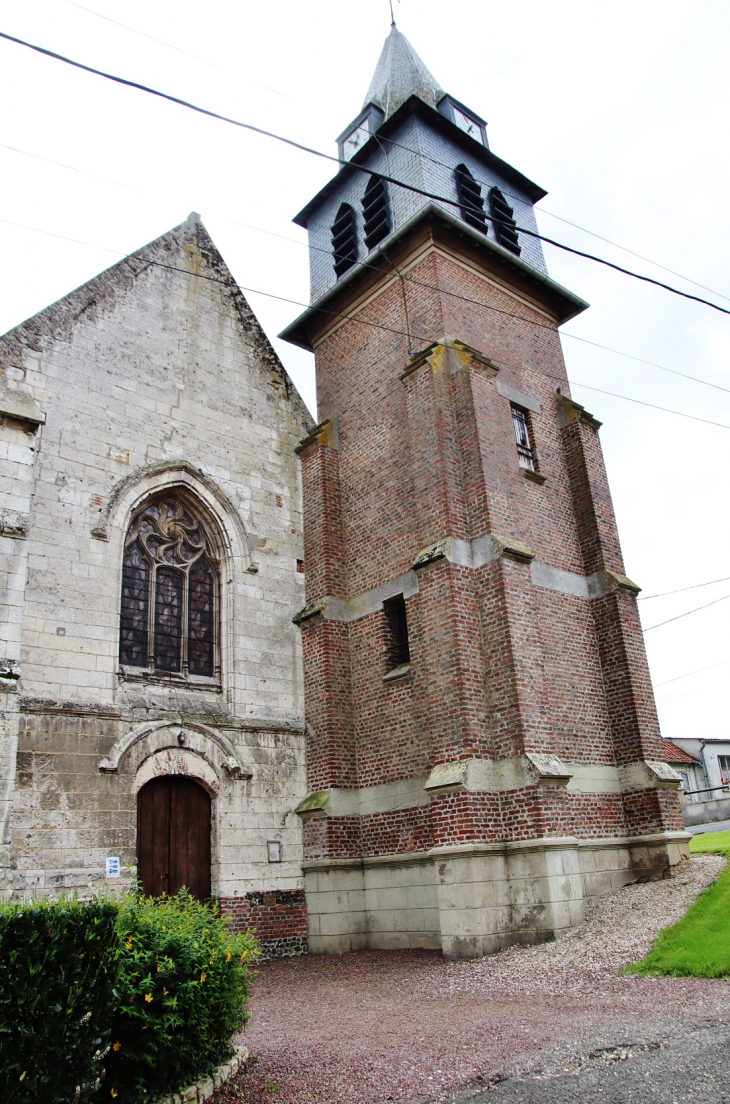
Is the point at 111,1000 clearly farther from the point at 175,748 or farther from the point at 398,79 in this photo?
the point at 398,79

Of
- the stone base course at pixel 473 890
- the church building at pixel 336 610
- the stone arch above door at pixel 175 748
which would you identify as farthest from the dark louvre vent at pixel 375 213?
the stone base course at pixel 473 890

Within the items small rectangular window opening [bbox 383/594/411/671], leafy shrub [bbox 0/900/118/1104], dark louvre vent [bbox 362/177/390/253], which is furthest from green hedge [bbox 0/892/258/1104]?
dark louvre vent [bbox 362/177/390/253]

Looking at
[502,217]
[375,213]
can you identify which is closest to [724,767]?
[502,217]

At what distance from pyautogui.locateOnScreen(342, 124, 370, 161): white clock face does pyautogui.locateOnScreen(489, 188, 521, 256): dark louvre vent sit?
3428mm

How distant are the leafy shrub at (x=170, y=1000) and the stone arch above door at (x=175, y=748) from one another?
5655 mm

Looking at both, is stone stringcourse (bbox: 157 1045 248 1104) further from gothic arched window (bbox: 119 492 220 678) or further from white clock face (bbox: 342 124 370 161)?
white clock face (bbox: 342 124 370 161)

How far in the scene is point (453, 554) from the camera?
39.0 ft

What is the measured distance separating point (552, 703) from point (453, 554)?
110 inches

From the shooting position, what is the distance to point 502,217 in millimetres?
17500

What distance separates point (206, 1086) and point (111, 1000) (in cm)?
116

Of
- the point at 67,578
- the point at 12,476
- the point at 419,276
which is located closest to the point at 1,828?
the point at 67,578

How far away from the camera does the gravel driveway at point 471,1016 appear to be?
16.9 feet

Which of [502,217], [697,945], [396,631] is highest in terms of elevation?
[502,217]

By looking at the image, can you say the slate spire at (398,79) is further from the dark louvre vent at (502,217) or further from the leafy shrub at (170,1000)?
the leafy shrub at (170,1000)
